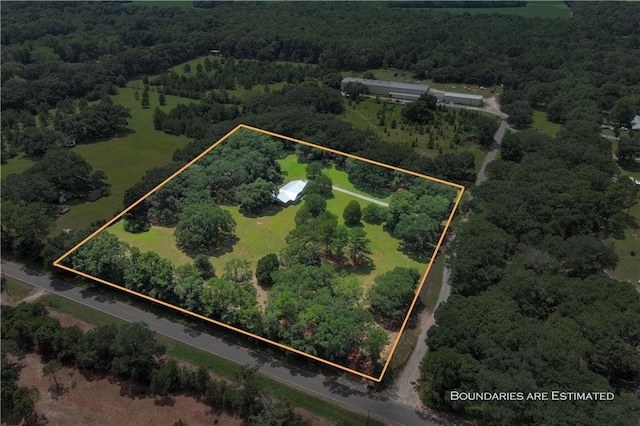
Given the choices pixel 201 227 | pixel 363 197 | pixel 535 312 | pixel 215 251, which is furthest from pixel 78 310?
pixel 535 312

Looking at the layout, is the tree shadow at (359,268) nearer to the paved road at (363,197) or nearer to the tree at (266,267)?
the tree at (266,267)

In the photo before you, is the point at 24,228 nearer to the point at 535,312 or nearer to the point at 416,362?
the point at 416,362

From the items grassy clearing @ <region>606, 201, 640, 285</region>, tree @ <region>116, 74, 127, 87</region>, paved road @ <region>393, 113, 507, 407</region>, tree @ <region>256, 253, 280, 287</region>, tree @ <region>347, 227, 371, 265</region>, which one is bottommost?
tree @ <region>116, 74, 127, 87</region>

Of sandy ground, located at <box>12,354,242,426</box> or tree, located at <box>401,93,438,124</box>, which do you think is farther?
tree, located at <box>401,93,438,124</box>

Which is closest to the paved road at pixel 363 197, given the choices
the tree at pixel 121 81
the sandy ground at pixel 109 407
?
the sandy ground at pixel 109 407

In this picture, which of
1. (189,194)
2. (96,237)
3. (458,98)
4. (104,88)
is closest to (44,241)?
(96,237)

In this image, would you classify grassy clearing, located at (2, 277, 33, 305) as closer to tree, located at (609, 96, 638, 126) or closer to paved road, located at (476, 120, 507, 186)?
paved road, located at (476, 120, 507, 186)

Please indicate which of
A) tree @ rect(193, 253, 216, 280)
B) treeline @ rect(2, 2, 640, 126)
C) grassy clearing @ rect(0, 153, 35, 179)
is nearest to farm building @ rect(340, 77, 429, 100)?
treeline @ rect(2, 2, 640, 126)
